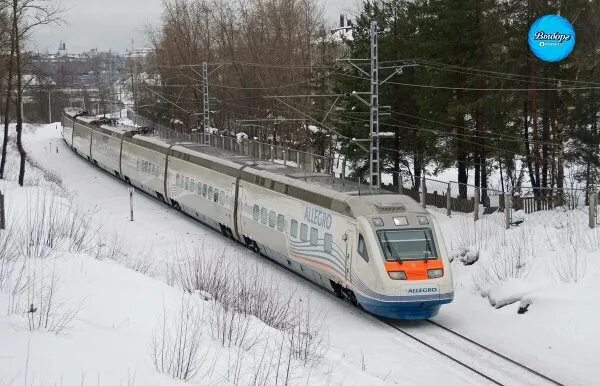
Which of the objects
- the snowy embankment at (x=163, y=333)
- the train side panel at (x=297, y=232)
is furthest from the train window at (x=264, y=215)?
the snowy embankment at (x=163, y=333)

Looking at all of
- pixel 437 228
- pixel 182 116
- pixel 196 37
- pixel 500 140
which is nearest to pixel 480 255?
pixel 437 228

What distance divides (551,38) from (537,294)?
15.1 metres

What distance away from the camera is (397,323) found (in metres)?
17.3

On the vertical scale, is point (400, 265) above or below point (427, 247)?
below

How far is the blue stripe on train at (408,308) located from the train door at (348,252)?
37.2 inches

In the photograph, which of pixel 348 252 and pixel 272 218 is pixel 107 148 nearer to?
pixel 272 218

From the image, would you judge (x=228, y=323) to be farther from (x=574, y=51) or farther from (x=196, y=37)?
(x=196, y=37)

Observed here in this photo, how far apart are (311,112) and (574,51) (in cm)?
1984

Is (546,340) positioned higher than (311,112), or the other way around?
(311,112)

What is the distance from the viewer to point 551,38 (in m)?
28.7

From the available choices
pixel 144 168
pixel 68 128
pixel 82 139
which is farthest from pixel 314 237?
pixel 68 128

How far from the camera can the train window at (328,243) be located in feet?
61.0

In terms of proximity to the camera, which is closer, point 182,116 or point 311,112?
point 311,112

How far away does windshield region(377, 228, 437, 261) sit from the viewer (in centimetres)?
1666
